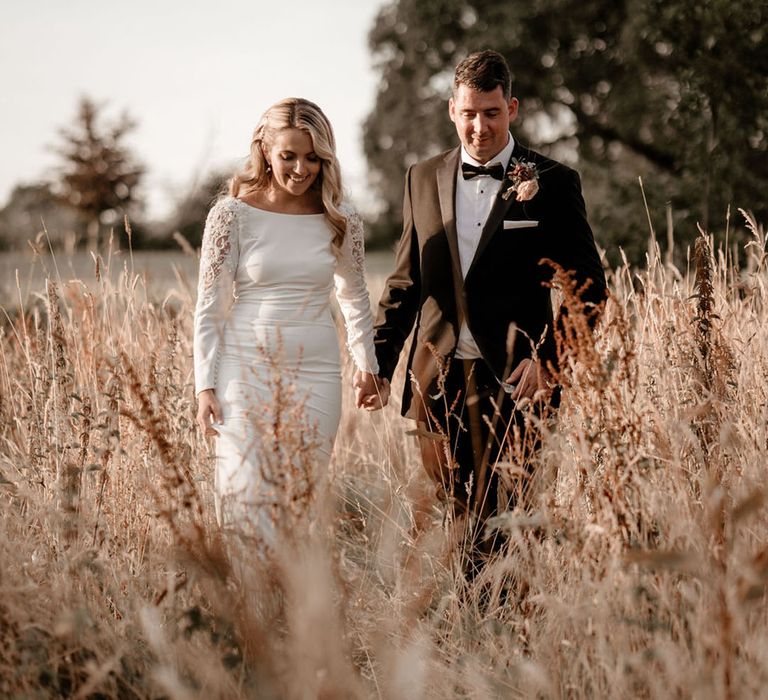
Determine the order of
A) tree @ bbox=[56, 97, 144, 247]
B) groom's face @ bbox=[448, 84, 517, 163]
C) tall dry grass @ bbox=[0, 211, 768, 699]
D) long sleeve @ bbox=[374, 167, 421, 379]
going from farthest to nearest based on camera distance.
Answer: tree @ bbox=[56, 97, 144, 247] → long sleeve @ bbox=[374, 167, 421, 379] → groom's face @ bbox=[448, 84, 517, 163] → tall dry grass @ bbox=[0, 211, 768, 699]

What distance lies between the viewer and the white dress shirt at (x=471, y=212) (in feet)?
→ 11.0

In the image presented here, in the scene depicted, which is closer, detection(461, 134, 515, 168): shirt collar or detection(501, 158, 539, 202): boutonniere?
detection(501, 158, 539, 202): boutonniere

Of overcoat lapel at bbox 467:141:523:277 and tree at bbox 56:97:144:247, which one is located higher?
tree at bbox 56:97:144:247

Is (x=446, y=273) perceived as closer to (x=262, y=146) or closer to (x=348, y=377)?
(x=262, y=146)

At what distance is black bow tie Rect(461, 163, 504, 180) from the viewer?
131 inches

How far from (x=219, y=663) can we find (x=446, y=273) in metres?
1.87

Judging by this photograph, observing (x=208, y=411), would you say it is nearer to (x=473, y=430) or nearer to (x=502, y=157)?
(x=473, y=430)

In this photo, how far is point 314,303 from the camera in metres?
3.28

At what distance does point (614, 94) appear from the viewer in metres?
17.2

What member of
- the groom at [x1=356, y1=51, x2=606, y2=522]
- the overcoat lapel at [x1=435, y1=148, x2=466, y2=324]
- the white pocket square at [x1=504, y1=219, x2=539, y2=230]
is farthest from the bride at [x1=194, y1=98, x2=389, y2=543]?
the white pocket square at [x1=504, y1=219, x2=539, y2=230]

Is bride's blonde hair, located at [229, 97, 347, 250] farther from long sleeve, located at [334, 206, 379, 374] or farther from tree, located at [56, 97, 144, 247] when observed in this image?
tree, located at [56, 97, 144, 247]

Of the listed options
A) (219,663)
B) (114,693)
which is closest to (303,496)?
(219,663)

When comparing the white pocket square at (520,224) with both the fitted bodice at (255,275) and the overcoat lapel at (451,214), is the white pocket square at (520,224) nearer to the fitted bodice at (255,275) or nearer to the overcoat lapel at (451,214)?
the overcoat lapel at (451,214)

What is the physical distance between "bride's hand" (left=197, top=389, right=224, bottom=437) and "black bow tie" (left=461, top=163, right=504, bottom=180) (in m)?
1.42
